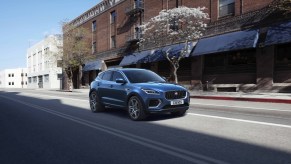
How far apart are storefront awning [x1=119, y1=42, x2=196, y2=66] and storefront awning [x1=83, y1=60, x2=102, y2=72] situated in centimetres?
730

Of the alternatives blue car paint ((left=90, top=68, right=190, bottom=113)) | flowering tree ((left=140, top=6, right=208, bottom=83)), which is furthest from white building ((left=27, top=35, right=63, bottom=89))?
blue car paint ((left=90, top=68, right=190, bottom=113))

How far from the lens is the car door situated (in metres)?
9.85

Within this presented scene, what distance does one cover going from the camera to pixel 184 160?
16.4 ft

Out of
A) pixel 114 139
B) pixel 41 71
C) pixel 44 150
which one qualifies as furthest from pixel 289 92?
pixel 41 71

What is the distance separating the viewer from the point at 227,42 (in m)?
21.6

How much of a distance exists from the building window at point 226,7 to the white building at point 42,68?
142 ft

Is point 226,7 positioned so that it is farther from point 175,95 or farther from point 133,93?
point 133,93

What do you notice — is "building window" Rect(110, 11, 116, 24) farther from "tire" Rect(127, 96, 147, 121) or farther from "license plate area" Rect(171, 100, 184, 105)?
"license plate area" Rect(171, 100, 184, 105)

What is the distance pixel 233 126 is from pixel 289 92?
13.0 m

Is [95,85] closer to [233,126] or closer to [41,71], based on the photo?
[233,126]

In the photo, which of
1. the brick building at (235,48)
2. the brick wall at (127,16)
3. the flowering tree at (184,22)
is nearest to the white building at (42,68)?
the brick wall at (127,16)

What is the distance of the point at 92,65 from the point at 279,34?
2944 cm

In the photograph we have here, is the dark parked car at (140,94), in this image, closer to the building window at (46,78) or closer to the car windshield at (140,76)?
the car windshield at (140,76)

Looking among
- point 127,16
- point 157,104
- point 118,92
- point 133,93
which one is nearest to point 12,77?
point 127,16
